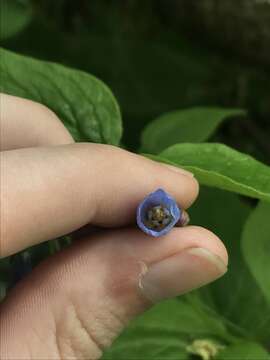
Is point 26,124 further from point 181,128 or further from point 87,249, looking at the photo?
point 181,128

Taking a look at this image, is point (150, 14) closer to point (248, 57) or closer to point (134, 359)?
point (248, 57)

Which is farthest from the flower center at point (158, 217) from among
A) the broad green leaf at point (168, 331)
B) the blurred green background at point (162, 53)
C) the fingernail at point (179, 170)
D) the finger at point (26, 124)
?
the blurred green background at point (162, 53)

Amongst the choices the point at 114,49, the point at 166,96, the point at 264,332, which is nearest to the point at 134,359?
the point at 264,332

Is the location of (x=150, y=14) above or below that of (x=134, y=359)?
above

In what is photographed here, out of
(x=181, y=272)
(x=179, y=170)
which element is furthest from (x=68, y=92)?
(x=181, y=272)

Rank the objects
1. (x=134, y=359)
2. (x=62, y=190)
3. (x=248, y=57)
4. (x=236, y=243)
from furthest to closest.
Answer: (x=248, y=57) → (x=236, y=243) → (x=134, y=359) → (x=62, y=190)
